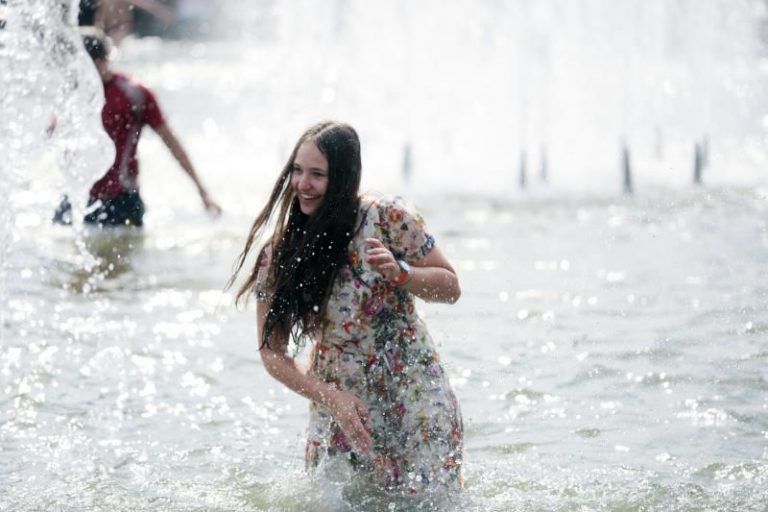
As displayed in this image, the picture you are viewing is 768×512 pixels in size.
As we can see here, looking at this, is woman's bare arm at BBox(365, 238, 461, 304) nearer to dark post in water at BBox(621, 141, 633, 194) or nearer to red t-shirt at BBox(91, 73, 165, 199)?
red t-shirt at BBox(91, 73, 165, 199)

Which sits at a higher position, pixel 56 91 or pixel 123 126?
pixel 56 91

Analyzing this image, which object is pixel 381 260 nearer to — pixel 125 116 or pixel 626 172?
pixel 125 116

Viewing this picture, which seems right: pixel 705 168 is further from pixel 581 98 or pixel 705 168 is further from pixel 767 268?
pixel 767 268

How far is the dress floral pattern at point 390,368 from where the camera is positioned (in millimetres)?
4586

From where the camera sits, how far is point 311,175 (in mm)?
4516

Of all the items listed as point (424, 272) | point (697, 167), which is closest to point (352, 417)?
point (424, 272)

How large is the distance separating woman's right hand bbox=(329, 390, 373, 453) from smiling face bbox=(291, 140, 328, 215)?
0.65 meters

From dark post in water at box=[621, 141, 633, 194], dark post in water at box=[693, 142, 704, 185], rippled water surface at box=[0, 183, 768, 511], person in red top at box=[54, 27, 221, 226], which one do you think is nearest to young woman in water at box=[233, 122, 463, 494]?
rippled water surface at box=[0, 183, 768, 511]

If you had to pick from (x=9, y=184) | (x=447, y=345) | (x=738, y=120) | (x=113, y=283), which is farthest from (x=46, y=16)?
(x=738, y=120)

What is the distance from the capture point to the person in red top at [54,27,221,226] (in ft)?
28.8

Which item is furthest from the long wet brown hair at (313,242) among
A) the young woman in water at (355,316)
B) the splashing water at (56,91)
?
the splashing water at (56,91)

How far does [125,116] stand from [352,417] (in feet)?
16.3

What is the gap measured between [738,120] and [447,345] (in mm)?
Result: 13829

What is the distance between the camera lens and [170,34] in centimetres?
6862
